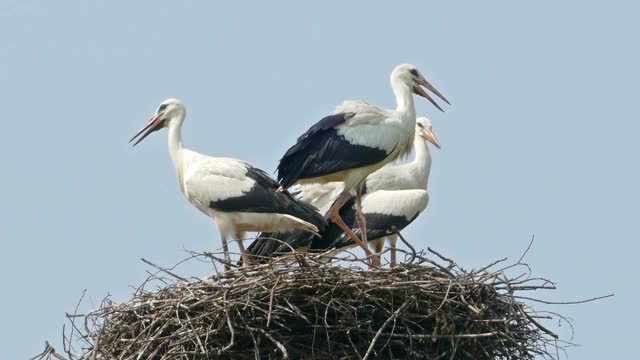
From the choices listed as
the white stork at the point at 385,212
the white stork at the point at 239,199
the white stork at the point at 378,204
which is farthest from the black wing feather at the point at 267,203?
the white stork at the point at 385,212

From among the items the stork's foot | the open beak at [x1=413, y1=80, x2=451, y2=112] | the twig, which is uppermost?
the open beak at [x1=413, y1=80, x2=451, y2=112]

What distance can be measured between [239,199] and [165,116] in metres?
1.43

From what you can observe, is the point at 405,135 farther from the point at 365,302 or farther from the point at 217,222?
the point at 365,302

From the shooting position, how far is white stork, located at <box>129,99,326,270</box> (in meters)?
13.7

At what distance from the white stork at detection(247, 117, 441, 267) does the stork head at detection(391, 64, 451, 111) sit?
0.99 m

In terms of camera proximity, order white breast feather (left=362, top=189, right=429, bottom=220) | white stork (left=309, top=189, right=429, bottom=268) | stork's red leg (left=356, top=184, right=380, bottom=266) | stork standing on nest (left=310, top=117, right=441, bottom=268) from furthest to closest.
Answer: white breast feather (left=362, top=189, right=429, bottom=220) → white stork (left=309, top=189, right=429, bottom=268) → stork standing on nest (left=310, top=117, right=441, bottom=268) → stork's red leg (left=356, top=184, right=380, bottom=266)

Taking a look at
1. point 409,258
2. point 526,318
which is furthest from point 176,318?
point 526,318

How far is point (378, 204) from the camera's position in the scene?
49.1ft

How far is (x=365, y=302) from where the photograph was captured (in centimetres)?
1154

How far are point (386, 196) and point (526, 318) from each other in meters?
3.43

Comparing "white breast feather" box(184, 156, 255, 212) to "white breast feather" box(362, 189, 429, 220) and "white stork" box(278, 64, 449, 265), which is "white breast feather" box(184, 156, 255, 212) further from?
"white breast feather" box(362, 189, 429, 220)

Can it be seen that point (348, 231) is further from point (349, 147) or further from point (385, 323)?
point (385, 323)

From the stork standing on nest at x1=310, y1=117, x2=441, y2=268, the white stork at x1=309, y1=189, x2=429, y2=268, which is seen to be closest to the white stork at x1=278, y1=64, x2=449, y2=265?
the stork standing on nest at x1=310, y1=117, x2=441, y2=268

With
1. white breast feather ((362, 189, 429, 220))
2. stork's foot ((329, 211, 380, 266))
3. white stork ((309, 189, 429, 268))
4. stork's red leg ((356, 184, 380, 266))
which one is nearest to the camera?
stork's foot ((329, 211, 380, 266))
